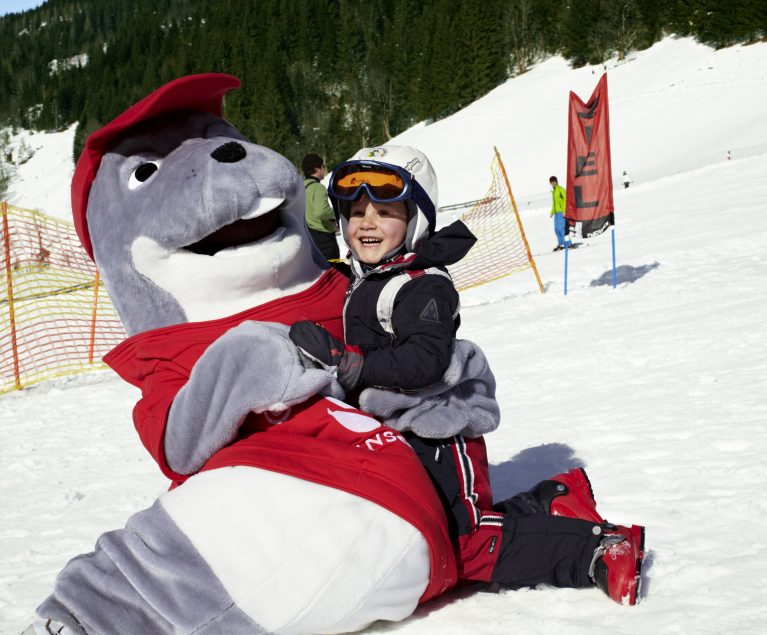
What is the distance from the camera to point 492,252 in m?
12.2

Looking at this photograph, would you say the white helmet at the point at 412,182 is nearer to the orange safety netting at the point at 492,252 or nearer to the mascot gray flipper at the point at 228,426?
the mascot gray flipper at the point at 228,426

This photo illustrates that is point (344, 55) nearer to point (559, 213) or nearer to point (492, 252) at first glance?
point (559, 213)

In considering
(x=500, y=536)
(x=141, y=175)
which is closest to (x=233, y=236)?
(x=141, y=175)

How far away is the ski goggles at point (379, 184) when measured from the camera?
288 cm

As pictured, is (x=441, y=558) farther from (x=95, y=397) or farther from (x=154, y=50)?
(x=154, y=50)

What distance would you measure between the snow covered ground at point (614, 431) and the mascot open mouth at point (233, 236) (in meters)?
1.25

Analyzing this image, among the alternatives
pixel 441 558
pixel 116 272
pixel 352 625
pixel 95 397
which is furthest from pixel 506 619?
pixel 95 397

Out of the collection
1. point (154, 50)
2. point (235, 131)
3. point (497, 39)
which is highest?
point (154, 50)

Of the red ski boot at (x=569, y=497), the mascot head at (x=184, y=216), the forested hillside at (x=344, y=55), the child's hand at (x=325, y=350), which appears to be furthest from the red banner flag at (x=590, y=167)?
the forested hillside at (x=344, y=55)

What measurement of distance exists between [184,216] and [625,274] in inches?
282

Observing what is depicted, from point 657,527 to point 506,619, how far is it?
882mm

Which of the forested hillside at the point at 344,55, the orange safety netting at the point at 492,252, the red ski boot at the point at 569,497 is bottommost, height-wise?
the orange safety netting at the point at 492,252

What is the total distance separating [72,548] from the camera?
359 cm

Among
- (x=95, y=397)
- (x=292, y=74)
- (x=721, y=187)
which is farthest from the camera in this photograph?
(x=292, y=74)
